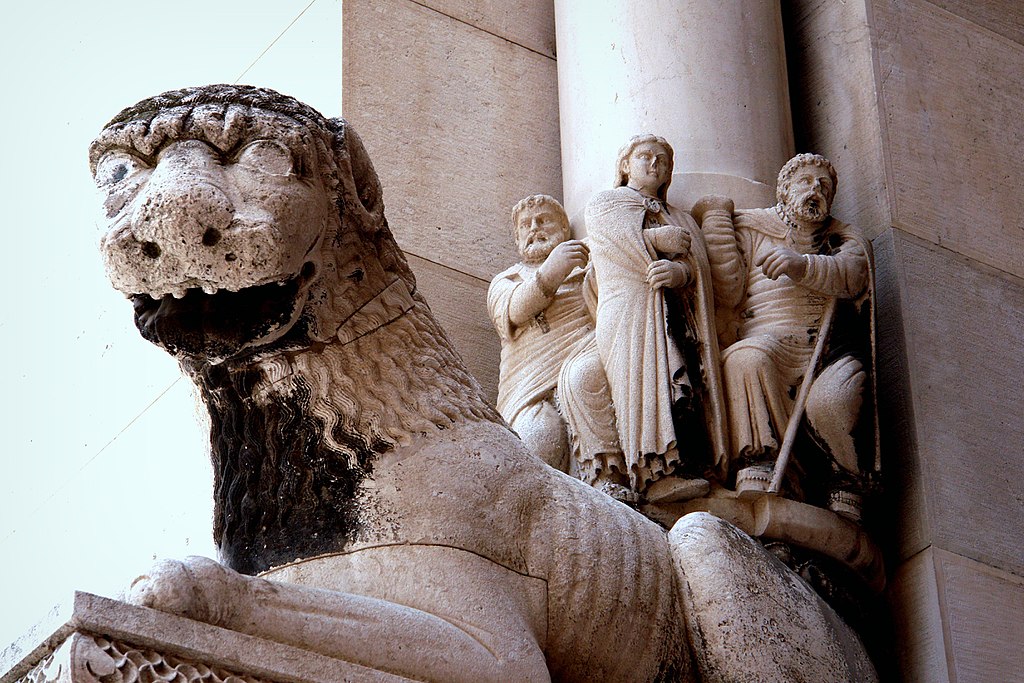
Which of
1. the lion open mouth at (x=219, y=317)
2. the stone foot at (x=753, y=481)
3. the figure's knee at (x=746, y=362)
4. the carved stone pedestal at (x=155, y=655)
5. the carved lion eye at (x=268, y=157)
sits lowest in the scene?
the stone foot at (x=753, y=481)

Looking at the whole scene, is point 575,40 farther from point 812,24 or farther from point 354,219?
point 354,219

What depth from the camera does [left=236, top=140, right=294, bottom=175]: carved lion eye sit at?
3.16 meters

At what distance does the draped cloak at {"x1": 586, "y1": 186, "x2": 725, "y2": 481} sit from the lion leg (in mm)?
852

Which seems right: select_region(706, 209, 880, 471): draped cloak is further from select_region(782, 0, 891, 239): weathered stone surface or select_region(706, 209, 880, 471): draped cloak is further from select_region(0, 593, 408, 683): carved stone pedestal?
select_region(0, 593, 408, 683): carved stone pedestal

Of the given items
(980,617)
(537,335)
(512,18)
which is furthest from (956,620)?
(512,18)

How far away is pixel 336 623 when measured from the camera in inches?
114

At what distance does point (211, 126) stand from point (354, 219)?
0.27 meters

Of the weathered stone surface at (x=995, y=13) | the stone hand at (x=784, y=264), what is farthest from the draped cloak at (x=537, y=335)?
the weathered stone surface at (x=995, y=13)

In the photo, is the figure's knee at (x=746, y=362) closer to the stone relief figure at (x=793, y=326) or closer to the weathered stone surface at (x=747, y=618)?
the stone relief figure at (x=793, y=326)

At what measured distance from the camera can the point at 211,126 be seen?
3174mm

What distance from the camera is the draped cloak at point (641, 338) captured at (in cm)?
383

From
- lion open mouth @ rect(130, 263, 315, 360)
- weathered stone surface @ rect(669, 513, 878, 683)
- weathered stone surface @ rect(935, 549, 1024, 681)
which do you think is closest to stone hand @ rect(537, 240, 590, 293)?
weathered stone surface @ rect(669, 513, 878, 683)

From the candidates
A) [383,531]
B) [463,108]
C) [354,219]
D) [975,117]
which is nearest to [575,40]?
[463,108]

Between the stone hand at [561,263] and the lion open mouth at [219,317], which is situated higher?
the lion open mouth at [219,317]
